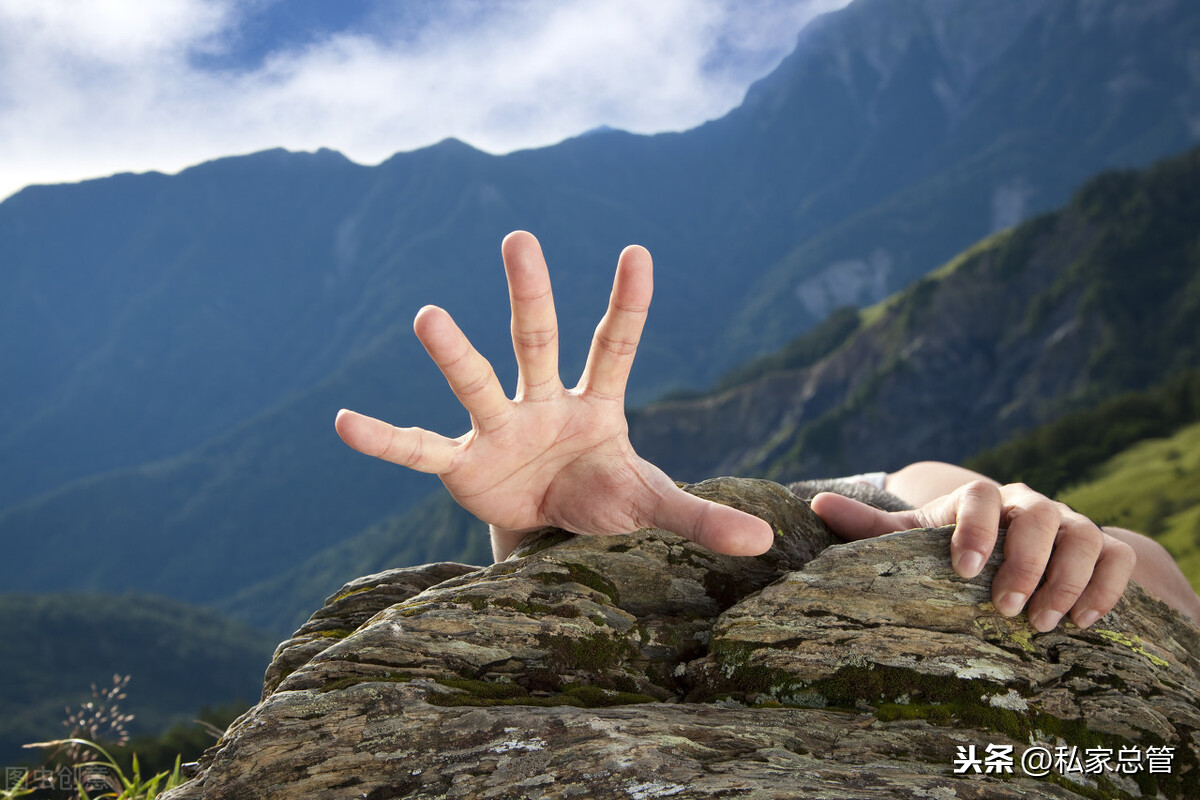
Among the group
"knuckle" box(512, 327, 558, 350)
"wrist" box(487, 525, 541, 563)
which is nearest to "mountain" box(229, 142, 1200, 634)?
"wrist" box(487, 525, 541, 563)

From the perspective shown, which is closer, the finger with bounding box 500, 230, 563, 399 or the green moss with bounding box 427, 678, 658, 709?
the green moss with bounding box 427, 678, 658, 709

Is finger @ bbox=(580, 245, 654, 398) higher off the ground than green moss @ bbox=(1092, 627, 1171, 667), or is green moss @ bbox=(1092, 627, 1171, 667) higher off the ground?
finger @ bbox=(580, 245, 654, 398)

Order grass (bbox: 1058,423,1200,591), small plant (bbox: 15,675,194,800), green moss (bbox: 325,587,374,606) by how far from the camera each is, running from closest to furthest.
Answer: green moss (bbox: 325,587,374,606) < small plant (bbox: 15,675,194,800) < grass (bbox: 1058,423,1200,591)

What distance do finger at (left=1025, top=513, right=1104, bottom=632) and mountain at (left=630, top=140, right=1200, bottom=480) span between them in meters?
119

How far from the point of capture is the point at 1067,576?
14.3 ft

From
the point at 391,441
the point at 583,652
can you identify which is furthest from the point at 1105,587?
the point at 391,441

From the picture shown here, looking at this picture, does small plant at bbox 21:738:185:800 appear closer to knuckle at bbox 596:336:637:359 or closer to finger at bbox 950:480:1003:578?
knuckle at bbox 596:336:637:359

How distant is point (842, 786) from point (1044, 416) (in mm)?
125137

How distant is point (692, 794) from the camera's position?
3203mm

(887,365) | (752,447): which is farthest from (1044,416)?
(752,447)

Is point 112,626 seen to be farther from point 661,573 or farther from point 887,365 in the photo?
point 661,573

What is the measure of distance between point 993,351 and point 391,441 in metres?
139

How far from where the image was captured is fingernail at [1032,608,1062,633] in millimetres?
4320

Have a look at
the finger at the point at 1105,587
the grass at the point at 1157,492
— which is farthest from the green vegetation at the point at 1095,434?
the finger at the point at 1105,587
